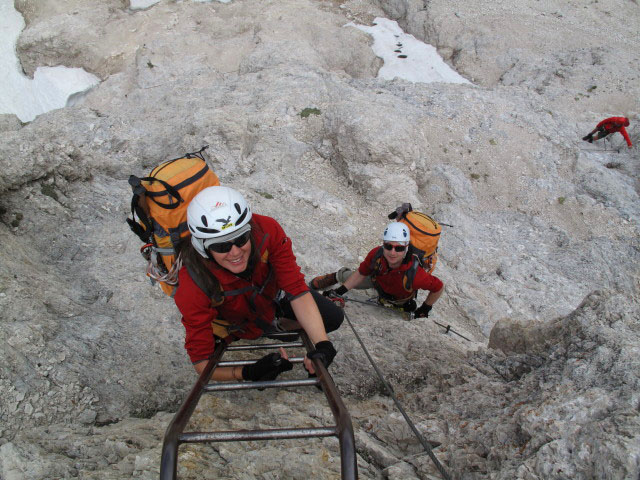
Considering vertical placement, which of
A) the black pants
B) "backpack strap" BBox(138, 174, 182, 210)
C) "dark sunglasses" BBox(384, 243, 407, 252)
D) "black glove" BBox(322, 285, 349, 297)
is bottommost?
"black glove" BBox(322, 285, 349, 297)

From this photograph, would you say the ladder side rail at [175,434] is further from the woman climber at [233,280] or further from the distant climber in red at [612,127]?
the distant climber in red at [612,127]

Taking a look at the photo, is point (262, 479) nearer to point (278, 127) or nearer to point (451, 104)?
point (278, 127)

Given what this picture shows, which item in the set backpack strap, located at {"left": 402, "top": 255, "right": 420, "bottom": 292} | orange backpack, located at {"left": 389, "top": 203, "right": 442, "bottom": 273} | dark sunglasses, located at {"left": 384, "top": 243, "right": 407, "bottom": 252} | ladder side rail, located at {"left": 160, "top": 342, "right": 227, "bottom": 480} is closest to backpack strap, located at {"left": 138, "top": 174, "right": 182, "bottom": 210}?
ladder side rail, located at {"left": 160, "top": 342, "right": 227, "bottom": 480}

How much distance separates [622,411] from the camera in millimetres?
2869

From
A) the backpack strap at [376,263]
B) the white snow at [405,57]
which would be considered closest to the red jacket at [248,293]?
the backpack strap at [376,263]

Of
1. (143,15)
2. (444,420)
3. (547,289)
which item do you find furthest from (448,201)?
(143,15)

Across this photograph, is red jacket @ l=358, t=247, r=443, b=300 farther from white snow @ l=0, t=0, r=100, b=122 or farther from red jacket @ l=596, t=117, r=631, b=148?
white snow @ l=0, t=0, r=100, b=122

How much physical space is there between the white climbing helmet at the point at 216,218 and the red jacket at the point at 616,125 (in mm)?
20306

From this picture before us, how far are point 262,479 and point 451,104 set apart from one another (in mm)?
16997

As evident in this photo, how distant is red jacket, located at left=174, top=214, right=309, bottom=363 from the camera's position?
158 inches

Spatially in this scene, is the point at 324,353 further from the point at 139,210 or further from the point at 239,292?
the point at 139,210

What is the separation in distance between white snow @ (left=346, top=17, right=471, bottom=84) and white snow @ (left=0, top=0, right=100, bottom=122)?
1555cm

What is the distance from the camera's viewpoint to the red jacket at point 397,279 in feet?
24.5

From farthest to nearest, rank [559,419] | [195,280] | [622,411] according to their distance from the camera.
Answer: [195,280] → [559,419] → [622,411]
